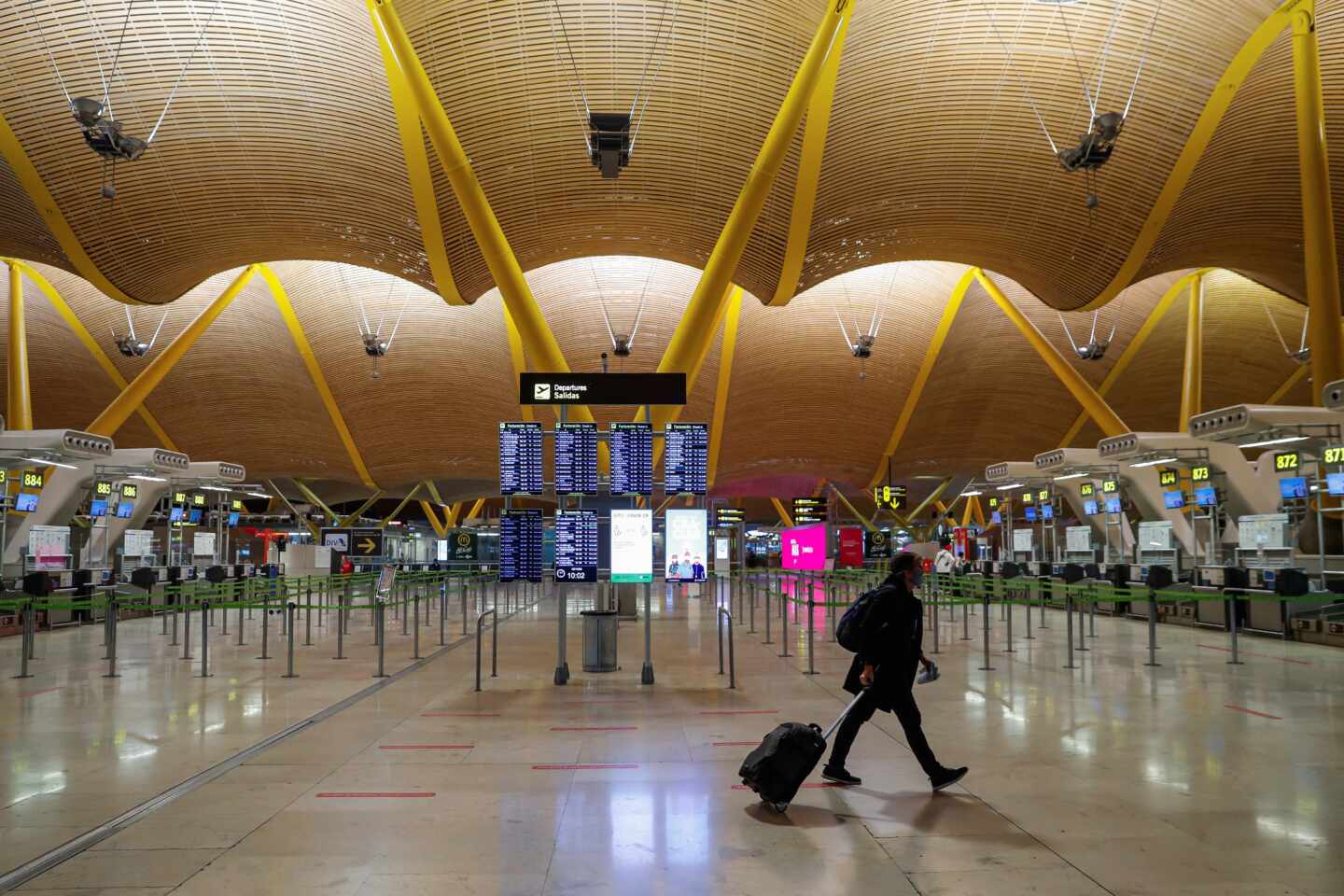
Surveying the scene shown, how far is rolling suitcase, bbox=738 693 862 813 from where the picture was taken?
18.9 feet

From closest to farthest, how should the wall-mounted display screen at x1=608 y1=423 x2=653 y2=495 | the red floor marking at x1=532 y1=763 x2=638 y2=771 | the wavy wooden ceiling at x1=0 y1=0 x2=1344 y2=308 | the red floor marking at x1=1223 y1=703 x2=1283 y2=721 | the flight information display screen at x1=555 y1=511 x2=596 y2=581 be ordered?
the red floor marking at x1=532 y1=763 x2=638 y2=771 → the red floor marking at x1=1223 y1=703 x2=1283 y2=721 → the flight information display screen at x1=555 y1=511 x2=596 y2=581 → the wall-mounted display screen at x1=608 y1=423 x2=653 y2=495 → the wavy wooden ceiling at x1=0 y1=0 x2=1344 y2=308

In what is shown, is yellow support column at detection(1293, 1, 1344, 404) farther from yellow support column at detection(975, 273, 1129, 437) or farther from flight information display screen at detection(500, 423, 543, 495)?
flight information display screen at detection(500, 423, 543, 495)

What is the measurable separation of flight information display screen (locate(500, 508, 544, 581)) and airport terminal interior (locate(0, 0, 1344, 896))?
81 mm

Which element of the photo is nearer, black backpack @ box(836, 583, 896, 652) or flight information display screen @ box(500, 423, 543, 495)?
black backpack @ box(836, 583, 896, 652)

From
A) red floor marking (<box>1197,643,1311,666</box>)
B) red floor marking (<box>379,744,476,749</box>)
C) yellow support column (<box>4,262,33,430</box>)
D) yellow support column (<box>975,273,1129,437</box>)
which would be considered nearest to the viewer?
red floor marking (<box>379,744,476,749</box>)

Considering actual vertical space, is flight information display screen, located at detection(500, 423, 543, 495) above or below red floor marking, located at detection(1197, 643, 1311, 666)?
above

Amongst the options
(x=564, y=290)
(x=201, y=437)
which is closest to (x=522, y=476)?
(x=564, y=290)

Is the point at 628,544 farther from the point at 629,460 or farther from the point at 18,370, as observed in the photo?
the point at 18,370

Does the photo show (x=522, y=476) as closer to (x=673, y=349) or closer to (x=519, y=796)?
(x=519, y=796)

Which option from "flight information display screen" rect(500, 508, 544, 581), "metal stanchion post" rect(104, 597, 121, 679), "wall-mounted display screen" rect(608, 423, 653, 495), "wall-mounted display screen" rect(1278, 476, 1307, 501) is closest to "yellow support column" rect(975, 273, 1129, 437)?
"wall-mounted display screen" rect(1278, 476, 1307, 501)

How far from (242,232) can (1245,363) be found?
3928 cm

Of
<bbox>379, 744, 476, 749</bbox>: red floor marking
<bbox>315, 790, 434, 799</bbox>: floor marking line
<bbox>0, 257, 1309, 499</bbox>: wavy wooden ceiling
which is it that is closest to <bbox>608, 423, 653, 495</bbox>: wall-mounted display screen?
<bbox>379, 744, 476, 749</bbox>: red floor marking

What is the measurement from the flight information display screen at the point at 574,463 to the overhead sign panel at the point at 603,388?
39 cm

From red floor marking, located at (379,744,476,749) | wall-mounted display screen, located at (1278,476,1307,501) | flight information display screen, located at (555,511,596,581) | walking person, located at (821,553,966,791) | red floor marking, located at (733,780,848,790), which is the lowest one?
red floor marking, located at (379,744,476,749)
